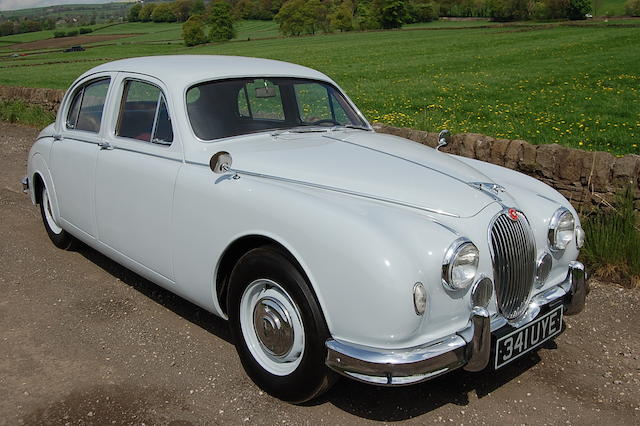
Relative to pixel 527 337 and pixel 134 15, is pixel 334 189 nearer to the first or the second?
pixel 527 337

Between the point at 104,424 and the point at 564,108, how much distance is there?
38.4 feet

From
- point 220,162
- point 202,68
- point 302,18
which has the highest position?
point 202,68

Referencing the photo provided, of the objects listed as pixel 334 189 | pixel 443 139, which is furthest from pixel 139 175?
pixel 443 139

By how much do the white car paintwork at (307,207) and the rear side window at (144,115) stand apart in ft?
0.23

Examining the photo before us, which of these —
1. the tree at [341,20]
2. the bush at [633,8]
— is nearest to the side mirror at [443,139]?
the bush at [633,8]

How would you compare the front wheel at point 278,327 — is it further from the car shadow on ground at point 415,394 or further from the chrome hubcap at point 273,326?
the car shadow on ground at point 415,394

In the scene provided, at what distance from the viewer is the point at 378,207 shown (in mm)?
3086

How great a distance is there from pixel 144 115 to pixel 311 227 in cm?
189

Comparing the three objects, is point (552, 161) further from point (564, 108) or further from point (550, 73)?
point (550, 73)

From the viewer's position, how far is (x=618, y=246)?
4.77m

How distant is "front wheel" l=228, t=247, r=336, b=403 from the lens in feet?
9.64

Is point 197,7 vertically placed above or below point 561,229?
below

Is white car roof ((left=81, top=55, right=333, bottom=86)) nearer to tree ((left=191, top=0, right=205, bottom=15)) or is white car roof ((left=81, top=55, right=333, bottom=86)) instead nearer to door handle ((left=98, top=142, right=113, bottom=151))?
door handle ((left=98, top=142, right=113, bottom=151))

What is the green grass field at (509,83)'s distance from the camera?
1052 cm
